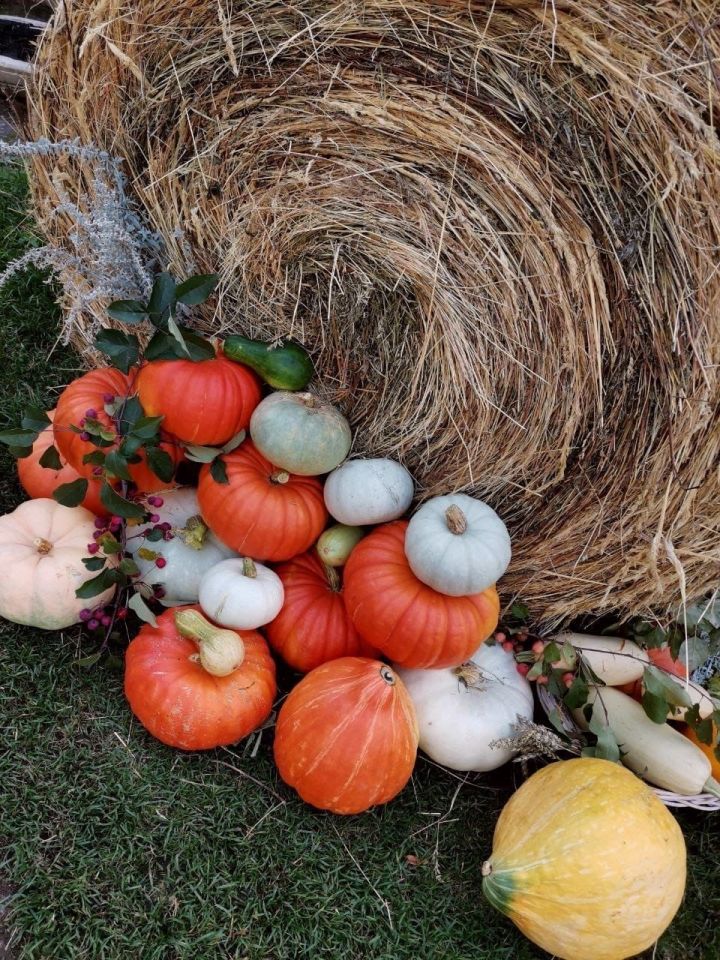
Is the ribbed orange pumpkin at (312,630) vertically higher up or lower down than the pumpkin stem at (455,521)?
lower down

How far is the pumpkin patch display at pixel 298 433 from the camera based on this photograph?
2221 mm

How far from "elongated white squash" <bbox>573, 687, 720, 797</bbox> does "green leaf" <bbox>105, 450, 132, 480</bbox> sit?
4.93ft

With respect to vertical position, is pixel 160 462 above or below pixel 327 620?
above

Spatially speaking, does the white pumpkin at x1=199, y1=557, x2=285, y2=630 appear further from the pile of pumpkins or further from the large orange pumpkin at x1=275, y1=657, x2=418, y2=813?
the large orange pumpkin at x1=275, y1=657, x2=418, y2=813

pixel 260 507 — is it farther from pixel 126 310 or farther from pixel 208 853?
pixel 208 853

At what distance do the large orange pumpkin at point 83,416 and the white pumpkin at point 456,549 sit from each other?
799 mm

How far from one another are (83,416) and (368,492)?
2.81 ft

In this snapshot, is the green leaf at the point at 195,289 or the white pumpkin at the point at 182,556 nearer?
the green leaf at the point at 195,289

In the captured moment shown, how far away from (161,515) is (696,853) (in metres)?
1.93

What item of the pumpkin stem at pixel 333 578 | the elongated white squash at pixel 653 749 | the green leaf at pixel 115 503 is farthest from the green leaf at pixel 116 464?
the elongated white squash at pixel 653 749

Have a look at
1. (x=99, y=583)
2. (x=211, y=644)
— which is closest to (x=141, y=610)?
(x=99, y=583)

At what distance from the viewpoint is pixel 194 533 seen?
2.37 m

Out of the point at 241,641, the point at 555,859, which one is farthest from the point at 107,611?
the point at 555,859

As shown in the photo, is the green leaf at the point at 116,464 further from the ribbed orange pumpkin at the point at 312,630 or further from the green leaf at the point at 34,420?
the ribbed orange pumpkin at the point at 312,630
